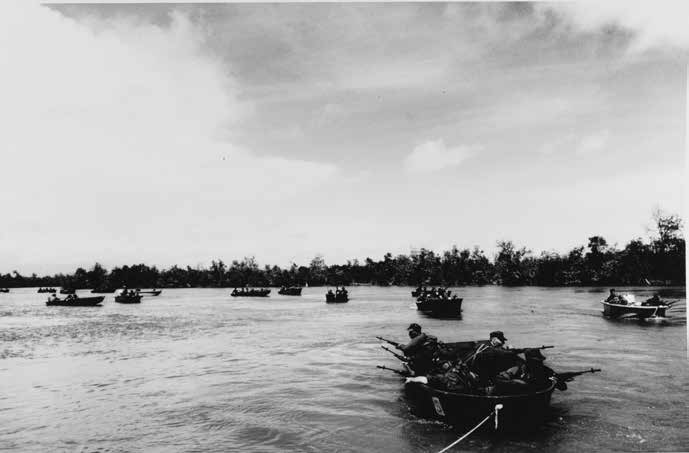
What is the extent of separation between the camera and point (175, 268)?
187375mm

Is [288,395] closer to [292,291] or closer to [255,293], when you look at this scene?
[292,291]

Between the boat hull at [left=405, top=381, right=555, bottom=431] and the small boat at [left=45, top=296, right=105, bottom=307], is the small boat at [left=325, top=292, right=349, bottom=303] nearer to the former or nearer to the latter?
the small boat at [left=45, top=296, right=105, bottom=307]

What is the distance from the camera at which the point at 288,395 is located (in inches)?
627

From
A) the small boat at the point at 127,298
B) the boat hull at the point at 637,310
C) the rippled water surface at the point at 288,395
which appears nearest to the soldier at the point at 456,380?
the rippled water surface at the point at 288,395

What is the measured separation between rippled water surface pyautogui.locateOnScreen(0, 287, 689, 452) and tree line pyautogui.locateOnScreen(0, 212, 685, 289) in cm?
8588

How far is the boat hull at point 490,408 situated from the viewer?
10570 millimetres

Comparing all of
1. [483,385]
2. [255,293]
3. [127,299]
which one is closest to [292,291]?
[255,293]

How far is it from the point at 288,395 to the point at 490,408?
7.55 meters

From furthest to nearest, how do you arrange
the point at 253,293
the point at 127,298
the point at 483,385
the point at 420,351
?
the point at 253,293 → the point at 127,298 → the point at 420,351 → the point at 483,385

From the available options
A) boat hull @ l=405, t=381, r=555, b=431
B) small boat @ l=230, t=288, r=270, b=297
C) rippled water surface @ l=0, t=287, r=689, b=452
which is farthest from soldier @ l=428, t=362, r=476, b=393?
small boat @ l=230, t=288, r=270, b=297

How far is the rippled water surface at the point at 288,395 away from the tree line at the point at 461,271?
85.9 m

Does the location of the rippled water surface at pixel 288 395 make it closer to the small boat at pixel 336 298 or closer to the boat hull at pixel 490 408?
the boat hull at pixel 490 408

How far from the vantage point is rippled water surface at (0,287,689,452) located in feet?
37.5

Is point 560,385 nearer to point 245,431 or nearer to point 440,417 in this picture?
point 440,417
